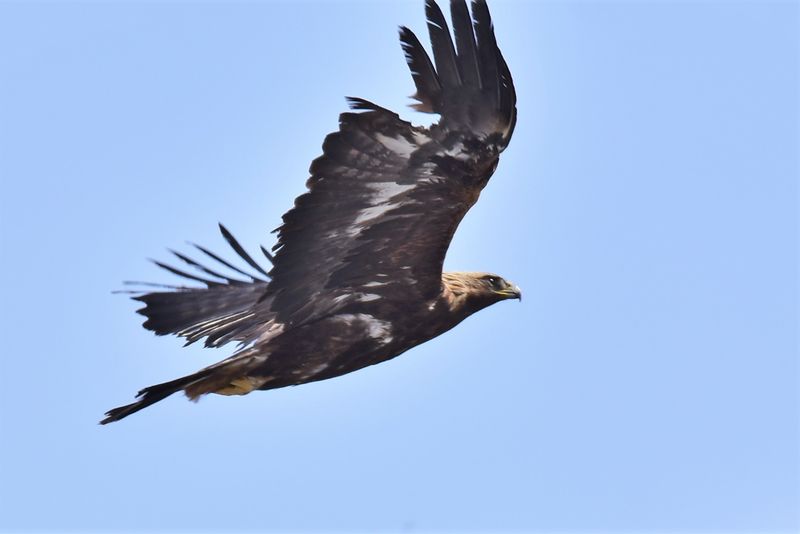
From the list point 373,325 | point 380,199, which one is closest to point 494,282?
point 373,325

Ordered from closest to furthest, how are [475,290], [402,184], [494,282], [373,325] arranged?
[402,184] → [373,325] → [475,290] → [494,282]

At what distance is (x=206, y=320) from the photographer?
1412 centimetres

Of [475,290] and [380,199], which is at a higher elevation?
[380,199]

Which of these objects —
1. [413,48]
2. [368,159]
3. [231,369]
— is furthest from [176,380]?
[413,48]

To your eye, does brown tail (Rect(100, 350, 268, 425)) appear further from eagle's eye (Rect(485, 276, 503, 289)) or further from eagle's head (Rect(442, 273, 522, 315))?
eagle's eye (Rect(485, 276, 503, 289))

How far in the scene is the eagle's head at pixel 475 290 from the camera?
1259cm

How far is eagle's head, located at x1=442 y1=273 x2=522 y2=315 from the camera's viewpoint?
1259 cm

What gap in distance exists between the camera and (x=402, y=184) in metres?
11.5

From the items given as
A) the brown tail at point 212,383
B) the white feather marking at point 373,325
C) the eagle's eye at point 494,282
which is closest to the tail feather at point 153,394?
the brown tail at point 212,383

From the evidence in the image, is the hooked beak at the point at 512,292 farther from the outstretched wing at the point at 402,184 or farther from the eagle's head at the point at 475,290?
the outstretched wing at the point at 402,184

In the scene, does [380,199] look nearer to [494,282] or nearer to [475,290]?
[475,290]

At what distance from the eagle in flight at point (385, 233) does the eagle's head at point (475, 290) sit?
0.04ft

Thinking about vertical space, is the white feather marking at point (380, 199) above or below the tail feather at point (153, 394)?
above

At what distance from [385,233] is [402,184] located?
0.52 metres
